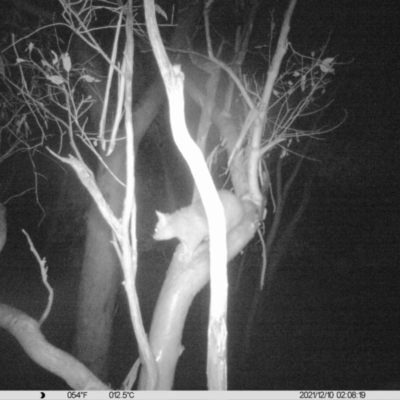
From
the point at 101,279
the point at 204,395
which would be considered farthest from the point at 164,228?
the point at 101,279

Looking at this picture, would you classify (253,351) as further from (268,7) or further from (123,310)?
(268,7)

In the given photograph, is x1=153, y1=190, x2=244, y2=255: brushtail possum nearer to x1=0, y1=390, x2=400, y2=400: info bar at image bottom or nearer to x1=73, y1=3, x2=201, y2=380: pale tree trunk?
x1=0, y1=390, x2=400, y2=400: info bar at image bottom

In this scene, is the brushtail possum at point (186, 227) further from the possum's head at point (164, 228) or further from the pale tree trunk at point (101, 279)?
the pale tree trunk at point (101, 279)

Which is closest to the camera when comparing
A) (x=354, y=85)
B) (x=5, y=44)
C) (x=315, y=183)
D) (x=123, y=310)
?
(x=5, y=44)

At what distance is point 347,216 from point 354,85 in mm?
3140

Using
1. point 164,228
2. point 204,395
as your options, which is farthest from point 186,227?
point 204,395

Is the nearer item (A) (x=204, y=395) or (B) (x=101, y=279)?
(A) (x=204, y=395)

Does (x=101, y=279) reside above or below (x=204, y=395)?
above

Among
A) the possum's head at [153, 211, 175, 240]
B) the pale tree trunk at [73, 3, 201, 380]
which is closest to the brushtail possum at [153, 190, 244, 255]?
the possum's head at [153, 211, 175, 240]

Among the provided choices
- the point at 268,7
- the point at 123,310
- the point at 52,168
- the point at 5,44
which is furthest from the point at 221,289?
the point at 52,168

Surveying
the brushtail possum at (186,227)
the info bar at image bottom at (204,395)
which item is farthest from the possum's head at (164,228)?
the info bar at image bottom at (204,395)

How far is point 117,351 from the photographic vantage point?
707 centimetres

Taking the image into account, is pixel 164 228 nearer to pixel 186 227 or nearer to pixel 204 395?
pixel 186 227

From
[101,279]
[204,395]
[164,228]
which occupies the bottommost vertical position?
[204,395]
